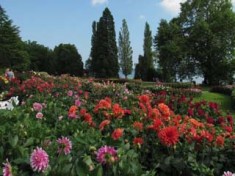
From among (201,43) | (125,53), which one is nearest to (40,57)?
(125,53)

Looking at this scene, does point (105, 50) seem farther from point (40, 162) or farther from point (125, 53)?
point (40, 162)

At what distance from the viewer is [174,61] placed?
46312 millimetres

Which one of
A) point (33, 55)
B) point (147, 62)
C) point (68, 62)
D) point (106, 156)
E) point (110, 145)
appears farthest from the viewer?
point (33, 55)

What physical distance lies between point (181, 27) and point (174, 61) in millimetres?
3844

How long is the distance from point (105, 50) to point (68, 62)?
17.1 m

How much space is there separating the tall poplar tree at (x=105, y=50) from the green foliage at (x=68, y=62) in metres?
13.8

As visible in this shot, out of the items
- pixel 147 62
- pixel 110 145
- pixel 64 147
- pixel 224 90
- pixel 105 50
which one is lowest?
pixel 224 90

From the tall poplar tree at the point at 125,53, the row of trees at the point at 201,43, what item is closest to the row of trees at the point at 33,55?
the tall poplar tree at the point at 125,53

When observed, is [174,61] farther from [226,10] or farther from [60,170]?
[60,170]

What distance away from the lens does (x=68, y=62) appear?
76.9 m

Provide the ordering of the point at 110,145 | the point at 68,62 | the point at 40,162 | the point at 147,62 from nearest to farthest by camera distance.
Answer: the point at 40,162
the point at 110,145
the point at 147,62
the point at 68,62

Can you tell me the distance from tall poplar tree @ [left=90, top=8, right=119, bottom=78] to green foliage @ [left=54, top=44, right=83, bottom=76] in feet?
45.2

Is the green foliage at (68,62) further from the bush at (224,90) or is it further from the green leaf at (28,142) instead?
the green leaf at (28,142)

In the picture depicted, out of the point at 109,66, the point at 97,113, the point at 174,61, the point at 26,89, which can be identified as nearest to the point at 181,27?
the point at 174,61
